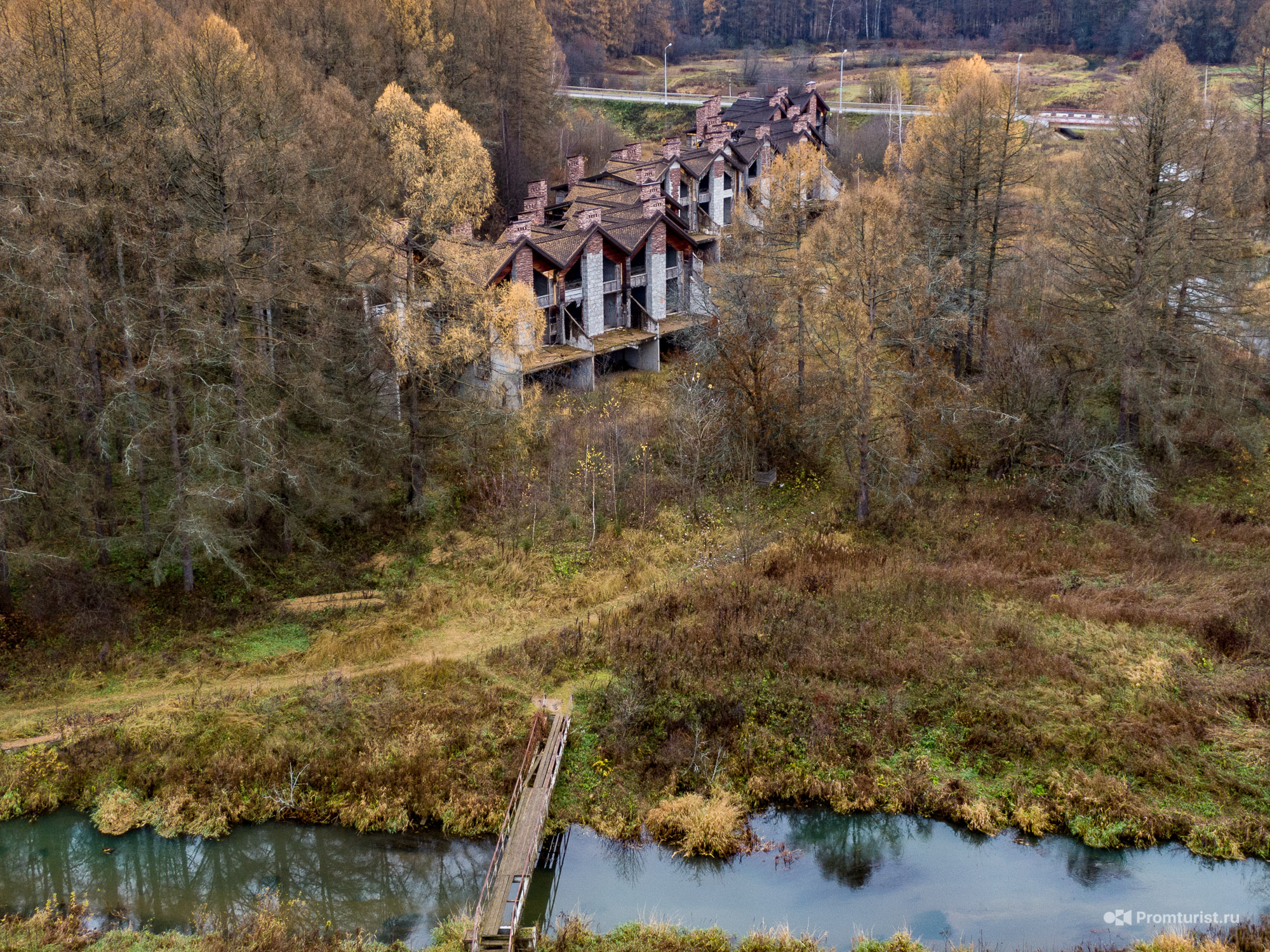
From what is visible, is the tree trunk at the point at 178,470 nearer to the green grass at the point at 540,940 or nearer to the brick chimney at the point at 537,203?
the green grass at the point at 540,940

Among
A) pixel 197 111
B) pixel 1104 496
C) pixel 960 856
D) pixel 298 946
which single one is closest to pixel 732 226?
pixel 1104 496

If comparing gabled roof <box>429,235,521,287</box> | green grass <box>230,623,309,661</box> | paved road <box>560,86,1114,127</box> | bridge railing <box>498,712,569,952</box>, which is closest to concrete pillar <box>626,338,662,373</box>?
gabled roof <box>429,235,521,287</box>

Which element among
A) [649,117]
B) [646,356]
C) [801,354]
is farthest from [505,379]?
[649,117]

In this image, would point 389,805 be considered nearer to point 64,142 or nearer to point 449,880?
point 449,880

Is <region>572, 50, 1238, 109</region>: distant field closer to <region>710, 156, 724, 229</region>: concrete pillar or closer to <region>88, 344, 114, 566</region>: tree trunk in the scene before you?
<region>710, 156, 724, 229</region>: concrete pillar

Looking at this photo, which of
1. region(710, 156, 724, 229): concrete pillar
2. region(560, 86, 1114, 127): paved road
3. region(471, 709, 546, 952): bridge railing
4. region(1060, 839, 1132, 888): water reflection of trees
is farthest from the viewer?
region(560, 86, 1114, 127): paved road

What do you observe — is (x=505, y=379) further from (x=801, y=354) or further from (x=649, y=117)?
(x=649, y=117)
